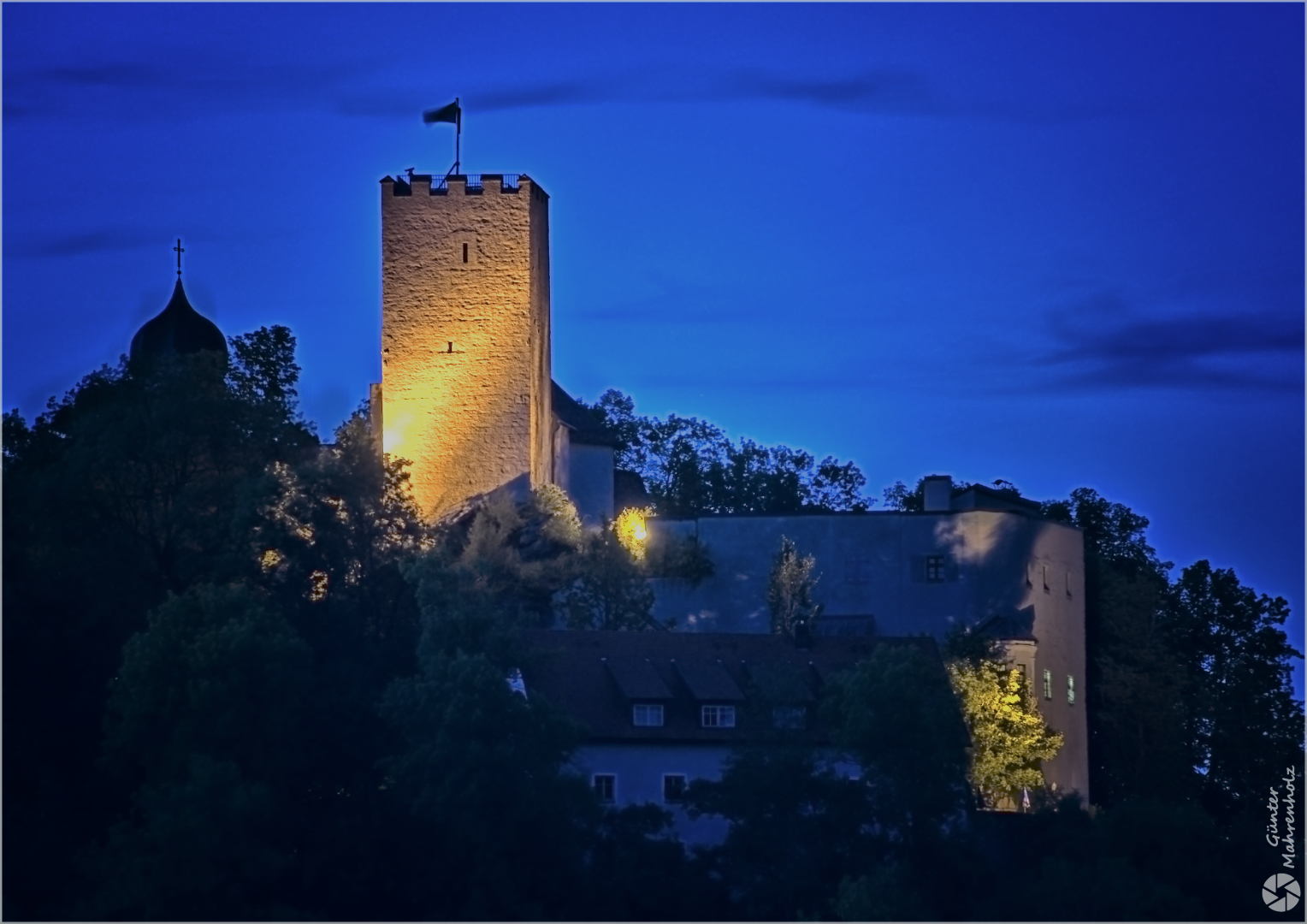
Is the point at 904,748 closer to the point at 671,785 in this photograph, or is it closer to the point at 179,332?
the point at 671,785

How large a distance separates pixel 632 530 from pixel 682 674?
11.3 meters

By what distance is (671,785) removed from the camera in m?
58.2

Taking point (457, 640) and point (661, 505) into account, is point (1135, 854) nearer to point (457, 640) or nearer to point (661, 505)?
point (457, 640)

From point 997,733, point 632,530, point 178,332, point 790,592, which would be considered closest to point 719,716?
point 997,733

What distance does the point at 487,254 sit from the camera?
71.6 meters

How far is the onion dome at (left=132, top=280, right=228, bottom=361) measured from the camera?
267 feet

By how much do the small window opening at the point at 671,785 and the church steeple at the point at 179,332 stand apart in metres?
26.7

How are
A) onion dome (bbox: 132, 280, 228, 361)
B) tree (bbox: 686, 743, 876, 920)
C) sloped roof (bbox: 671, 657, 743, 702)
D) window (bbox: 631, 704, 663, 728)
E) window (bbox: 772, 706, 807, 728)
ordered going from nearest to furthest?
tree (bbox: 686, 743, 876, 920), window (bbox: 772, 706, 807, 728), window (bbox: 631, 704, 663, 728), sloped roof (bbox: 671, 657, 743, 702), onion dome (bbox: 132, 280, 228, 361)

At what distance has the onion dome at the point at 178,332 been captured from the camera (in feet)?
267

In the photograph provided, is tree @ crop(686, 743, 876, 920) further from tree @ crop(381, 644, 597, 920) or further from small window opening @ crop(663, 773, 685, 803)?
tree @ crop(381, 644, 597, 920)

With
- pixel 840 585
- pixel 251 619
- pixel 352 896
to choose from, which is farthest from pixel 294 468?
pixel 840 585

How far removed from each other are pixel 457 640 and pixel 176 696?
4.96 meters

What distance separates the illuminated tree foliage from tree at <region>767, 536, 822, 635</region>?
152 inches

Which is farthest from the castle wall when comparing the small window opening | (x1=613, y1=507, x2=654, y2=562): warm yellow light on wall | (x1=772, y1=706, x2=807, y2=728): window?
the small window opening
